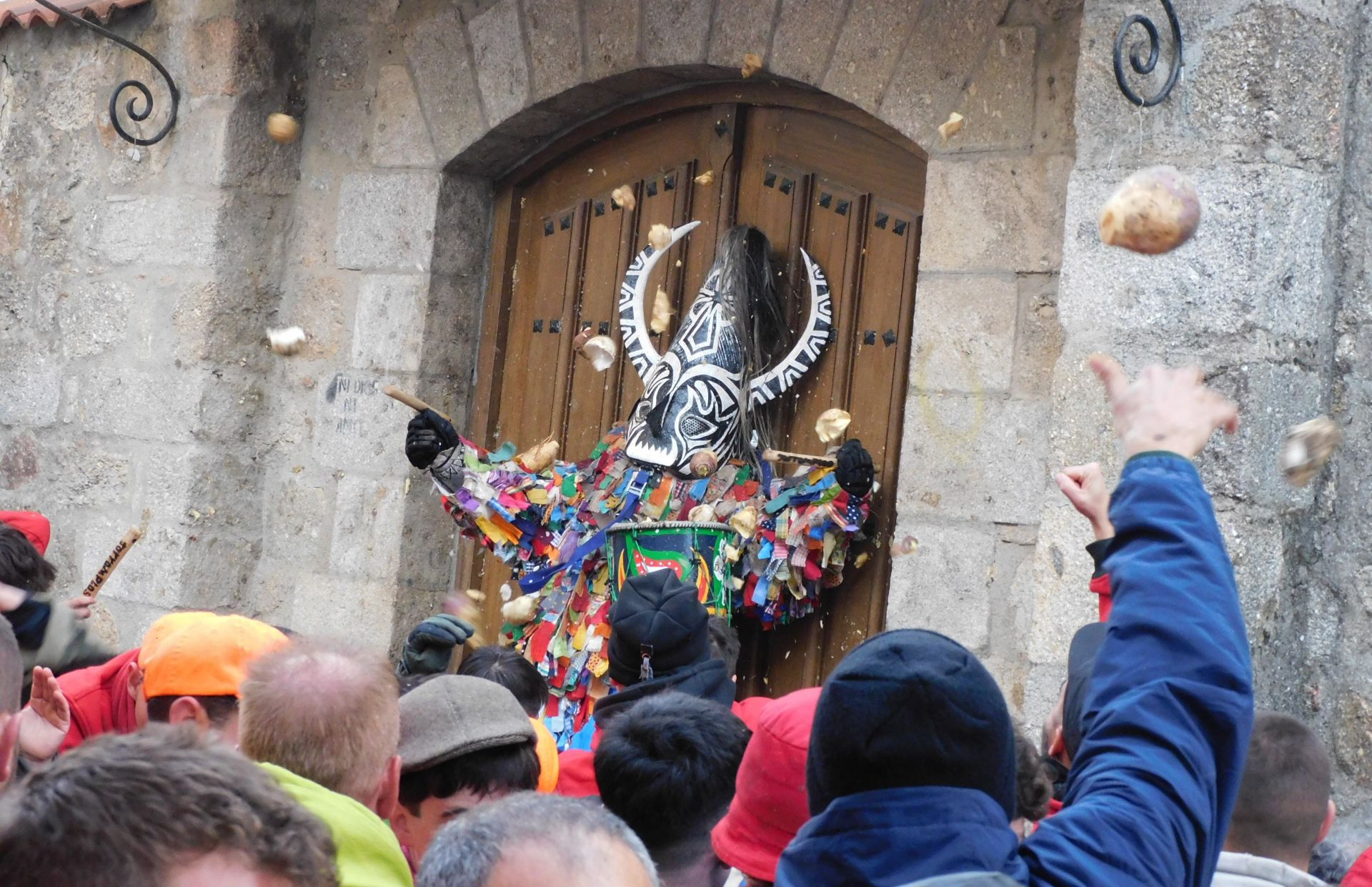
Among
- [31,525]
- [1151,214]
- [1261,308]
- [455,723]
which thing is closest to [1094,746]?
[455,723]

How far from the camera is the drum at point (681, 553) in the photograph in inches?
147

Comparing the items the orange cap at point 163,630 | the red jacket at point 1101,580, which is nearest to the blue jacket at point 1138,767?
the red jacket at point 1101,580

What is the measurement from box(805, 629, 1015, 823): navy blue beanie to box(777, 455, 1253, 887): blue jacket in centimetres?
2

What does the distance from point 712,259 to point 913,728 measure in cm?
320

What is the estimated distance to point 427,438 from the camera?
13.7 ft

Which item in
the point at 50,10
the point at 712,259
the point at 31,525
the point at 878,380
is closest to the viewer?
the point at 31,525

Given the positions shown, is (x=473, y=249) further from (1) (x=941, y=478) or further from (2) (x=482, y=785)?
(2) (x=482, y=785)

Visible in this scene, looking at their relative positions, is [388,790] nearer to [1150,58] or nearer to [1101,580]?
[1101,580]

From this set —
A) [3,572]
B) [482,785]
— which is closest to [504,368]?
[3,572]

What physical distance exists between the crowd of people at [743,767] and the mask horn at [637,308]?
2104mm

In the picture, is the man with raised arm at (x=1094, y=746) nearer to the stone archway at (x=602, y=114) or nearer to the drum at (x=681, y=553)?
the stone archway at (x=602, y=114)

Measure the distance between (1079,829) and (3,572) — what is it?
2305mm

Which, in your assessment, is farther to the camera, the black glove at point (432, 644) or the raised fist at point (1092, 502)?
the black glove at point (432, 644)

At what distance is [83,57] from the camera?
5.25 metres
